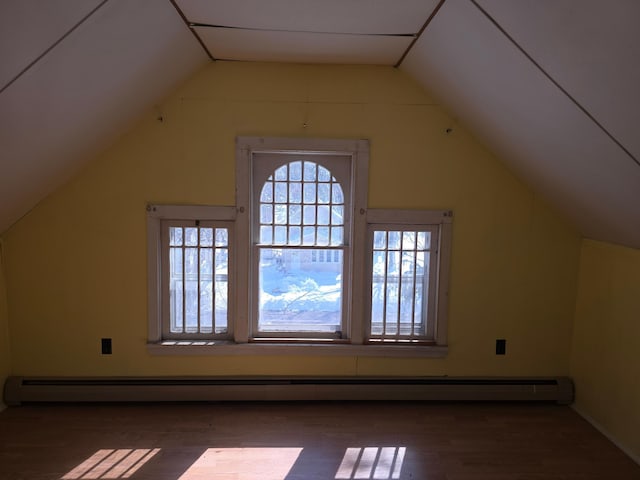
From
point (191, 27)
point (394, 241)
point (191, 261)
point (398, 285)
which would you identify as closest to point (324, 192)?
point (394, 241)

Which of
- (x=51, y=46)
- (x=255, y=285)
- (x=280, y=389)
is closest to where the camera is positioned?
(x=51, y=46)

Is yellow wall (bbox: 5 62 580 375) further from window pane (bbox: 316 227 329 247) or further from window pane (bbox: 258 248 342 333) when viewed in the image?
window pane (bbox: 316 227 329 247)

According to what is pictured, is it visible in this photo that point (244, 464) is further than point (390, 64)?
No

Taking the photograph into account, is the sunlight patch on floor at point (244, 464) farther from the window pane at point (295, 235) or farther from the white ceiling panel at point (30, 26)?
the white ceiling panel at point (30, 26)

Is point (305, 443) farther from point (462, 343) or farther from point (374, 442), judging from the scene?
point (462, 343)

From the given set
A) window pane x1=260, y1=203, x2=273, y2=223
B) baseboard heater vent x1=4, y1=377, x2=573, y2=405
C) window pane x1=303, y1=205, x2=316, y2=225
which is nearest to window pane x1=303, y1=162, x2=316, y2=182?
window pane x1=303, y1=205, x2=316, y2=225

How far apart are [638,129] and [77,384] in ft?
12.7

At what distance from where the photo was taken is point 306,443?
2.96 meters

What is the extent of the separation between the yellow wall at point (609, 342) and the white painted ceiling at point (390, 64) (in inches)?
8.9

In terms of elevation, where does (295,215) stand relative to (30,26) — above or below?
below

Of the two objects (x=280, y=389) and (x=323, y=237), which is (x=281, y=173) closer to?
(x=323, y=237)

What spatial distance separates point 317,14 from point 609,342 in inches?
115

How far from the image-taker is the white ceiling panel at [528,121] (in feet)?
7.28

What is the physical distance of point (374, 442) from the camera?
9.77 feet
